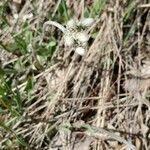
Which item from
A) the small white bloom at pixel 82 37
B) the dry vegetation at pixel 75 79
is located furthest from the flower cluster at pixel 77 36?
the dry vegetation at pixel 75 79

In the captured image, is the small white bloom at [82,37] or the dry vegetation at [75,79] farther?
the dry vegetation at [75,79]

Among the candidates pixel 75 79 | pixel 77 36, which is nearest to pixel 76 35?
pixel 77 36

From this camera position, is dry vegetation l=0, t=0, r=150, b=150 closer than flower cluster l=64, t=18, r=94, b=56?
No

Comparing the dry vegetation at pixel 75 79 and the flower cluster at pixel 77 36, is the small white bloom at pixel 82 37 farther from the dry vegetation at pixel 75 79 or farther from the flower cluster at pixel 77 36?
the dry vegetation at pixel 75 79

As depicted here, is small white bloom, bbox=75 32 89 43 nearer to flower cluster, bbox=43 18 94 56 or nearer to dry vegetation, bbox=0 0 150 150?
flower cluster, bbox=43 18 94 56

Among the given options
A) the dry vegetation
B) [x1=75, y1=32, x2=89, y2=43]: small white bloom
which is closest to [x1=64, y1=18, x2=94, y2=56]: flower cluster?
[x1=75, y1=32, x2=89, y2=43]: small white bloom

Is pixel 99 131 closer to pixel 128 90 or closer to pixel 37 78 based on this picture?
pixel 128 90
